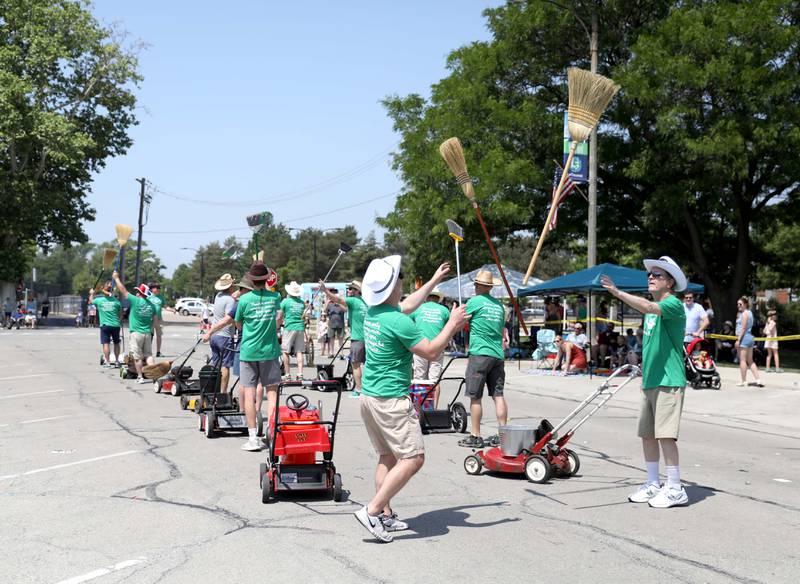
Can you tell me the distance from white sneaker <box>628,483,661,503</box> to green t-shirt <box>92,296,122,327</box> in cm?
1421

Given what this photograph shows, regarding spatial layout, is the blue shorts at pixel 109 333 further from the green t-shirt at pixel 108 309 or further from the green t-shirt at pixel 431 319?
the green t-shirt at pixel 431 319

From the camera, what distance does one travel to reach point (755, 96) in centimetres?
2314

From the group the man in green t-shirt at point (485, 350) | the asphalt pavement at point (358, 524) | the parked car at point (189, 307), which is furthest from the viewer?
the parked car at point (189, 307)

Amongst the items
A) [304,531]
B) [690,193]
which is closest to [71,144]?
[690,193]

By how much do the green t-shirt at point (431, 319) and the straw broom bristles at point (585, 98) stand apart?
309 cm

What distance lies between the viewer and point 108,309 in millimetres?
19016

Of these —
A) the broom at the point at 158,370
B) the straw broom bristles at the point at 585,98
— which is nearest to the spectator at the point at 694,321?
the straw broom bristles at the point at 585,98

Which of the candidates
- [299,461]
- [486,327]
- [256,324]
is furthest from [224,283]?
[299,461]

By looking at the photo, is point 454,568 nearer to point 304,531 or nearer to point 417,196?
point 304,531

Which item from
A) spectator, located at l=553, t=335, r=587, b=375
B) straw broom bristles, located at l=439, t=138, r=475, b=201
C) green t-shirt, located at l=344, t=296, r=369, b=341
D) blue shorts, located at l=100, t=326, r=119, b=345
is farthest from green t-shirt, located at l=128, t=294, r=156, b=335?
spectator, located at l=553, t=335, r=587, b=375

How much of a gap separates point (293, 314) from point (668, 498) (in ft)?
35.8

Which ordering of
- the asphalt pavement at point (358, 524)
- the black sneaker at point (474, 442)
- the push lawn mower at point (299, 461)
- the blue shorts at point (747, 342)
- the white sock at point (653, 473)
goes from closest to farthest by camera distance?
the asphalt pavement at point (358, 524)
the push lawn mower at point (299, 461)
the white sock at point (653, 473)
the black sneaker at point (474, 442)
the blue shorts at point (747, 342)

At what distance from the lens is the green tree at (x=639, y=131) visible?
23.4 meters

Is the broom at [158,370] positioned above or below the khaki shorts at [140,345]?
below
